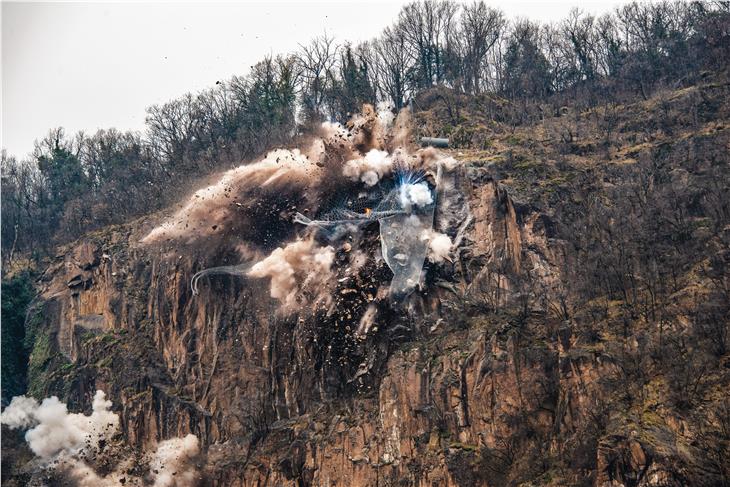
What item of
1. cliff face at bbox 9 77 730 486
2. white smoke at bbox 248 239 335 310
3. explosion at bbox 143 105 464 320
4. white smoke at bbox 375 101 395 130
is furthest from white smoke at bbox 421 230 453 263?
white smoke at bbox 375 101 395 130

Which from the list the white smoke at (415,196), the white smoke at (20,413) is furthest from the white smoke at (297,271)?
the white smoke at (20,413)

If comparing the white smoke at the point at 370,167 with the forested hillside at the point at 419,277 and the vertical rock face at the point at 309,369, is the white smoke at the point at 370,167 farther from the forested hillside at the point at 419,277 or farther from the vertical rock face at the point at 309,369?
the vertical rock face at the point at 309,369

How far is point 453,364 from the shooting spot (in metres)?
40.1

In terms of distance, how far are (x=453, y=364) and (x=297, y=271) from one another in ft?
31.6

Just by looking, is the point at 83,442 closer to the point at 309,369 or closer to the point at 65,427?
the point at 65,427

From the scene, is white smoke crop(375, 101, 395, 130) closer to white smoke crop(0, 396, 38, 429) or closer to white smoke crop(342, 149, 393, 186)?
white smoke crop(342, 149, 393, 186)

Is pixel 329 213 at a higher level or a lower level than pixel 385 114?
lower

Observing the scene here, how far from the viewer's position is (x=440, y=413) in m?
39.4

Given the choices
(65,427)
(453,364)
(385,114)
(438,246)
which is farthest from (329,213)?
(65,427)

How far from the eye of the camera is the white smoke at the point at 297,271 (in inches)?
1767

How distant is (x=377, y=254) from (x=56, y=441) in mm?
19140

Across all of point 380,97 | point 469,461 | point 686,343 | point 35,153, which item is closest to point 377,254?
point 469,461

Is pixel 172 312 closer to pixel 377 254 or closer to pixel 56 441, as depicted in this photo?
pixel 56 441

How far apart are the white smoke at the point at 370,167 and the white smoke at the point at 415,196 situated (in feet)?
5.19
